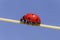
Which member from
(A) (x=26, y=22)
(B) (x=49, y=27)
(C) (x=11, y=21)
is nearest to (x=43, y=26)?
(B) (x=49, y=27)

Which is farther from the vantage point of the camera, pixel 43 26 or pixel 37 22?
pixel 37 22

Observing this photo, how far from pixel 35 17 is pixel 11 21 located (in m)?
0.86

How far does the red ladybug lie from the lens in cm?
651

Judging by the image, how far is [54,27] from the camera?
6332 mm

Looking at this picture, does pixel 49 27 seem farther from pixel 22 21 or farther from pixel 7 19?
pixel 7 19

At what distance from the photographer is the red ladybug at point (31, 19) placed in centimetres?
651

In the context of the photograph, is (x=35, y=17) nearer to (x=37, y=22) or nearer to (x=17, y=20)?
(x=37, y=22)

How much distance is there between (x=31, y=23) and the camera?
6438 millimetres

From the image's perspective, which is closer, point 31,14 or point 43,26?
point 43,26

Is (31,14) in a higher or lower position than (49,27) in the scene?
higher

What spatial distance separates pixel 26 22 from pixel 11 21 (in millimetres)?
527

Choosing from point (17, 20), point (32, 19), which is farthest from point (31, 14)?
point (17, 20)

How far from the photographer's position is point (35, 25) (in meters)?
6.61

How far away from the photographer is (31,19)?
21.7 ft
